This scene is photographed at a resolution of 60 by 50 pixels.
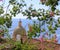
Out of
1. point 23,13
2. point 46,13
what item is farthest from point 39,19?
point 23,13

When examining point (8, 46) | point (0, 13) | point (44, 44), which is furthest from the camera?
point (0, 13)

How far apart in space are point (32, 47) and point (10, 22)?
0.54m

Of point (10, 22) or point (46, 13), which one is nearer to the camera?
point (46, 13)

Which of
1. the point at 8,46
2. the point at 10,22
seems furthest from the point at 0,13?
the point at 8,46

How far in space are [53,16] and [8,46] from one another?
71 centimetres

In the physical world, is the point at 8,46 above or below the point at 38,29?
below

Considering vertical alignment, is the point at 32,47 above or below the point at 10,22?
below

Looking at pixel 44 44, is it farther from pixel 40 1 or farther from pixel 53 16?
pixel 40 1

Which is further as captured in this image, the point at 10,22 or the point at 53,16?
the point at 10,22

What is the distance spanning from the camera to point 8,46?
9.02 ft

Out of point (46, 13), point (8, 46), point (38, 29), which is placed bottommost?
point (8, 46)

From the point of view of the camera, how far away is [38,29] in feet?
8.57

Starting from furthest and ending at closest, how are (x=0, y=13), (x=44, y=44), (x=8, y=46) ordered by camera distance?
(x=0, y=13) < (x=8, y=46) < (x=44, y=44)

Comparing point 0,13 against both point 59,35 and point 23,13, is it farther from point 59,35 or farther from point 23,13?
point 59,35
